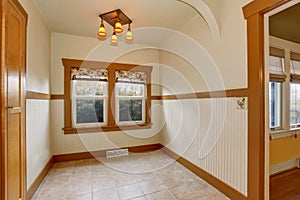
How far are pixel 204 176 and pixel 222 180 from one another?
0.37 m

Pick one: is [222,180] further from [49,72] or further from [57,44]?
[57,44]

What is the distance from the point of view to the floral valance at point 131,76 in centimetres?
368

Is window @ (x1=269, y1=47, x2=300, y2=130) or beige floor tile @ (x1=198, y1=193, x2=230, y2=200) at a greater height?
window @ (x1=269, y1=47, x2=300, y2=130)

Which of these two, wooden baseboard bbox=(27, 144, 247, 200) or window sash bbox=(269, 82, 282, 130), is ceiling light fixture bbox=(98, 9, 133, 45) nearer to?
wooden baseboard bbox=(27, 144, 247, 200)

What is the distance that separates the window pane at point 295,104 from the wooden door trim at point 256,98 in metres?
1.96

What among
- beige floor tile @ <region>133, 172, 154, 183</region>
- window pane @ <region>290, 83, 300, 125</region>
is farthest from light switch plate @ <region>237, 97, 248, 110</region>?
window pane @ <region>290, 83, 300, 125</region>

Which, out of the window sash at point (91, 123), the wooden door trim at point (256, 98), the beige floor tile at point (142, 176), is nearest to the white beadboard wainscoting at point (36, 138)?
the window sash at point (91, 123)

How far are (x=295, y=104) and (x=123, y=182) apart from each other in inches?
134

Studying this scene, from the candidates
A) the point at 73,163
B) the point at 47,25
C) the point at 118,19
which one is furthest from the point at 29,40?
the point at 73,163

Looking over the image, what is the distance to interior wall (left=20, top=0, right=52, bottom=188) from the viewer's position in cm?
199

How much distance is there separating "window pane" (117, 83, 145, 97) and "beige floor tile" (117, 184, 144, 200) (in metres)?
2.03

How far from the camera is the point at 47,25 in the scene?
2.91m

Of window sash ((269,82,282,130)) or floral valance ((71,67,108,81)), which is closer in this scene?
window sash ((269,82,282,130))

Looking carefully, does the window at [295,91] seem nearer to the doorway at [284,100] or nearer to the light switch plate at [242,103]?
the doorway at [284,100]
